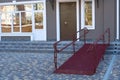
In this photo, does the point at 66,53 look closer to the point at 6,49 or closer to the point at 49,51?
the point at 49,51

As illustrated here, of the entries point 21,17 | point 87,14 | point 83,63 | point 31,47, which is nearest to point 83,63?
point 83,63

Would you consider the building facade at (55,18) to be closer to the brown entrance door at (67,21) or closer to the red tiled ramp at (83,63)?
the brown entrance door at (67,21)

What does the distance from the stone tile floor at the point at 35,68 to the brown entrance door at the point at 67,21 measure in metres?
3.88

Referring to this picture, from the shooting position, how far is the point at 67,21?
19281 mm

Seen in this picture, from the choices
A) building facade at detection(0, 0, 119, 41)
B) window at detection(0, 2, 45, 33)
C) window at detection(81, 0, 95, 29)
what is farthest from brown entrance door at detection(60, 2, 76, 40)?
window at detection(0, 2, 45, 33)

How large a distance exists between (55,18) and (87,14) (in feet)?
6.51

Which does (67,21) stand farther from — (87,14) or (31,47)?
(31,47)

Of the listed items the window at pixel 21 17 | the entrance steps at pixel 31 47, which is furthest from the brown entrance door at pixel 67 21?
the entrance steps at pixel 31 47

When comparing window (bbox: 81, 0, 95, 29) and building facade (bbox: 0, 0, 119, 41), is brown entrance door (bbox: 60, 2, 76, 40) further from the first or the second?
window (bbox: 81, 0, 95, 29)

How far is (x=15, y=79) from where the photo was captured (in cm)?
1009

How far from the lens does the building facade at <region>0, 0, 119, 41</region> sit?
59.3 feet

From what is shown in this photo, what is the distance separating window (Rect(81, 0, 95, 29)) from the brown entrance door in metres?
0.71

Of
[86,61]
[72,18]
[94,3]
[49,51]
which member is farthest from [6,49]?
[86,61]

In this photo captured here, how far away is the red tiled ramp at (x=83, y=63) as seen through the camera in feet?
35.7
